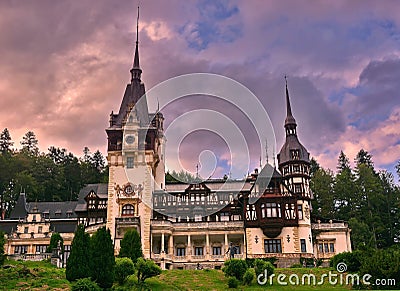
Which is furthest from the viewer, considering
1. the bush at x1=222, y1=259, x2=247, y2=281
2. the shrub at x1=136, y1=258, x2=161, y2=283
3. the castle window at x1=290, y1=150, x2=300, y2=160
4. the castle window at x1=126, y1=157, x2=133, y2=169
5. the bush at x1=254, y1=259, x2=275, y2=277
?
the castle window at x1=290, y1=150, x2=300, y2=160

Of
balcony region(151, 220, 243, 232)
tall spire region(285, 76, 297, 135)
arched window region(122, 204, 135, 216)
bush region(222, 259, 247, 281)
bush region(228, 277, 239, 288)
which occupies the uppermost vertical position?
tall spire region(285, 76, 297, 135)

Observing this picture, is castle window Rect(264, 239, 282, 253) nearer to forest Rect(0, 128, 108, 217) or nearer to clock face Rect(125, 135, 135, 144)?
clock face Rect(125, 135, 135, 144)

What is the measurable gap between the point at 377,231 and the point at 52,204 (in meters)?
46.6

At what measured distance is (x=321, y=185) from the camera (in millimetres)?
73938

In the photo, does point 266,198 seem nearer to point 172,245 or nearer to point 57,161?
point 172,245

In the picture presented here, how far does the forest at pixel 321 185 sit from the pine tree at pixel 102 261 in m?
34.8

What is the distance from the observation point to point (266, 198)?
54906 millimetres

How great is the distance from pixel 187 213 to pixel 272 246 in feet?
36.6

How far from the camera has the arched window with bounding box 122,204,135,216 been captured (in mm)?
55125

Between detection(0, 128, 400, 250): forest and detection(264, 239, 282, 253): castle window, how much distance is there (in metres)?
7.29

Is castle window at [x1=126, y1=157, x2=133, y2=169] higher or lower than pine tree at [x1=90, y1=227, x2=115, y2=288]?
higher

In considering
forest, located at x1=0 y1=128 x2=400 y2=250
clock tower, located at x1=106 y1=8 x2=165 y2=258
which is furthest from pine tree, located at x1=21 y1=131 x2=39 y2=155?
clock tower, located at x1=106 y1=8 x2=165 y2=258

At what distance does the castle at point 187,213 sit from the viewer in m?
54.1

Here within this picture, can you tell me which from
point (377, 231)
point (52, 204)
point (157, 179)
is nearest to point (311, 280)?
point (157, 179)
